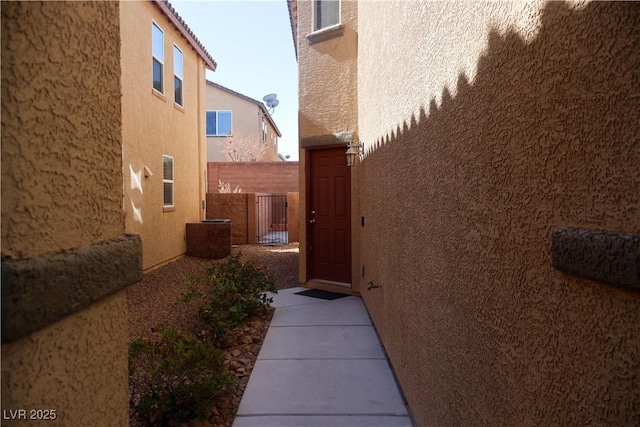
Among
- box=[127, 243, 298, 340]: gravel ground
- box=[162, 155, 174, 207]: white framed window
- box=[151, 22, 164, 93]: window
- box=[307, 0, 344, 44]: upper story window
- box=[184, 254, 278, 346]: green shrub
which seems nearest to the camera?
box=[184, 254, 278, 346]: green shrub

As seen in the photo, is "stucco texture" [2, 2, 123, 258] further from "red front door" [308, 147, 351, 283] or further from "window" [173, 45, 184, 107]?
"window" [173, 45, 184, 107]

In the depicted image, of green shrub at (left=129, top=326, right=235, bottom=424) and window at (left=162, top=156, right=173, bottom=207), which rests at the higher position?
window at (left=162, top=156, right=173, bottom=207)

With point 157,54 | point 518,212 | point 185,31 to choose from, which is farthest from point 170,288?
point 185,31

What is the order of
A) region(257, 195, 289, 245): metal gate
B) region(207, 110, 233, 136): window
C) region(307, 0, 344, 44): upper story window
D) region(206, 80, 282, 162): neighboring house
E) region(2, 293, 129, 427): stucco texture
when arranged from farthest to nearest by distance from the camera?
region(207, 110, 233, 136): window, region(206, 80, 282, 162): neighboring house, region(257, 195, 289, 245): metal gate, region(307, 0, 344, 44): upper story window, region(2, 293, 129, 427): stucco texture

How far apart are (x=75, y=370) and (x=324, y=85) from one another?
24.3 ft

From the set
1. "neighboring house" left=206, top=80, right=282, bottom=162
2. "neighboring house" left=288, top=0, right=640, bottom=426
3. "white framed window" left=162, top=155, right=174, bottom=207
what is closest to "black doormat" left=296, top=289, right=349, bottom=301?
"neighboring house" left=288, top=0, right=640, bottom=426

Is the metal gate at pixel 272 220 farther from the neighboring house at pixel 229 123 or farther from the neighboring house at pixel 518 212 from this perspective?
the neighboring house at pixel 518 212

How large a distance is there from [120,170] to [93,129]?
22 cm

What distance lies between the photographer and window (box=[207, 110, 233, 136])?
78.5ft

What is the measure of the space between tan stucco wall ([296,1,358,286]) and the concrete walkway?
2.21m

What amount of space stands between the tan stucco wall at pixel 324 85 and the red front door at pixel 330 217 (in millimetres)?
225

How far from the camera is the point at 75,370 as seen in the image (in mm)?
1286

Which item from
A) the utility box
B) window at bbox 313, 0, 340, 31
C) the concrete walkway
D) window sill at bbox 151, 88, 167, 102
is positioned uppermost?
window at bbox 313, 0, 340, 31

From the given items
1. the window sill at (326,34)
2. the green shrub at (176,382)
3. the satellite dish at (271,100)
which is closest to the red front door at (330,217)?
the window sill at (326,34)
